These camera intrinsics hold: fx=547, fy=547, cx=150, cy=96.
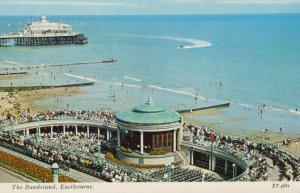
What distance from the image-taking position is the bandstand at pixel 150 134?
15.2 meters

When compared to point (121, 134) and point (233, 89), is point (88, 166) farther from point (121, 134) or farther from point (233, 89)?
point (233, 89)

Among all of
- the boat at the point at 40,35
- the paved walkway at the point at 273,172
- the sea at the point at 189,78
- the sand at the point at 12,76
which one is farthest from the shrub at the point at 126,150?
the boat at the point at 40,35

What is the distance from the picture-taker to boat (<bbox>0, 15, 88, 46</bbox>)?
6400cm

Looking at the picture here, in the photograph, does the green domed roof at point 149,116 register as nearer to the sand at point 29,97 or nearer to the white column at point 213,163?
the white column at point 213,163

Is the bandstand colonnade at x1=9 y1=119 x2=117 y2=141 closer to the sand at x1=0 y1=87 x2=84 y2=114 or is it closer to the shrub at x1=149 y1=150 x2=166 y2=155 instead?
the shrub at x1=149 y1=150 x2=166 y2=155

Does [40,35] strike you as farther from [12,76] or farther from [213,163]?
[213,163]

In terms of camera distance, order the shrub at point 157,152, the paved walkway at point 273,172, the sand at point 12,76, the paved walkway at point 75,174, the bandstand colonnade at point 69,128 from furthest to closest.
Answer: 1. the sand at point 12,76
2. the bandstand colonnade at point 69,128
3. the shrub at point 157,152
4. the paved walkway at point 273,172
5. the paved walkway at point 75,174

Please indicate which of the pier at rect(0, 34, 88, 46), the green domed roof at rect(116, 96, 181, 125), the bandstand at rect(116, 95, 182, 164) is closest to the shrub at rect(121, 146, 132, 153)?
the bandstand at rect(116, 95, 182, 164)

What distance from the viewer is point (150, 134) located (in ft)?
50.0

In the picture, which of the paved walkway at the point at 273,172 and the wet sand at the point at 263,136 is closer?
the paved walkway at the point at 273,172

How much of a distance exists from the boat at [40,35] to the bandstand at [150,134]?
1973 inches

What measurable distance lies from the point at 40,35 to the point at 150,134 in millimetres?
51861

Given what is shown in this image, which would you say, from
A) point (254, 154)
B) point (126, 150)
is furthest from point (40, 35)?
point (254, 154)

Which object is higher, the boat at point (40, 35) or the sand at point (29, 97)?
the boat at point (40, 35)
